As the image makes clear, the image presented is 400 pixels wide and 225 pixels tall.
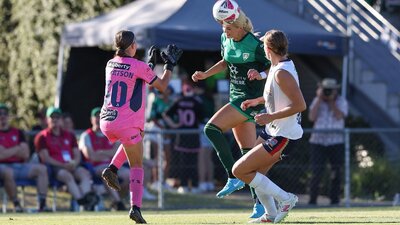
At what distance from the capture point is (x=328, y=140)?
19.5 meters

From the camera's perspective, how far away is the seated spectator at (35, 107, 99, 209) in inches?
738

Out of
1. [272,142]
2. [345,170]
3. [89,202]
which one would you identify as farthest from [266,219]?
[345,170]

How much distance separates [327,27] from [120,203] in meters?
6.62

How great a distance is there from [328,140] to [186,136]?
8.01 feet

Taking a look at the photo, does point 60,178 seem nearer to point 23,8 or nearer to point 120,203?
point 120,203

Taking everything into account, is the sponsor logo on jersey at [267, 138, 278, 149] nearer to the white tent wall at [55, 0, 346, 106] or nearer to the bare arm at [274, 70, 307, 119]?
the bare arm at [274, 70, 307, 119]

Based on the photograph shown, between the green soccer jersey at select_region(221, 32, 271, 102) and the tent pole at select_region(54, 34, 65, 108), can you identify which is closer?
the green soccer jersey at select_region(221, 32, 271, 102)

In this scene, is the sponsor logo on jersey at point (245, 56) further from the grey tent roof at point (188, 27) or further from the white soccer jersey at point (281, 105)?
the grey tent roof at point (188, 27)

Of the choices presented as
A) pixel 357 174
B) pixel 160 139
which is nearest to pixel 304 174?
pixel 357 174

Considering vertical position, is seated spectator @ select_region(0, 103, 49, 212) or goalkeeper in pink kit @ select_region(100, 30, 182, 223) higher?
goalkeeper in pink kit @ select_region(100, 30, 182, 223)

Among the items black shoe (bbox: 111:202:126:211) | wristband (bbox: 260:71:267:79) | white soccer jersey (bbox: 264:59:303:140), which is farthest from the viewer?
black shoe (bbox: 111:202:126:211)

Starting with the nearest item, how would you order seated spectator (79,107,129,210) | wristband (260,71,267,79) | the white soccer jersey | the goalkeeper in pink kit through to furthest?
1. the white soccer jersey
2. the goalkeeper in pink kit
3. wristband (260,71,267,79)
4. seated spectator (79,107,129,210)

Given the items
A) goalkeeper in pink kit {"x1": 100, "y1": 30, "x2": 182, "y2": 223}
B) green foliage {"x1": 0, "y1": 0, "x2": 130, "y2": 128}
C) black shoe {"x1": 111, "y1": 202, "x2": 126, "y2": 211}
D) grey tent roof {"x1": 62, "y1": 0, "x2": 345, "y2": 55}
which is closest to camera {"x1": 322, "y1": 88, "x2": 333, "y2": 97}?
grey tent roof {"x1": 62, "y1": 0, "x2": 345, "y2": 55}

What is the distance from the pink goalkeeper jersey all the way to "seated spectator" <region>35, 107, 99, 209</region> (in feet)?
21.6
